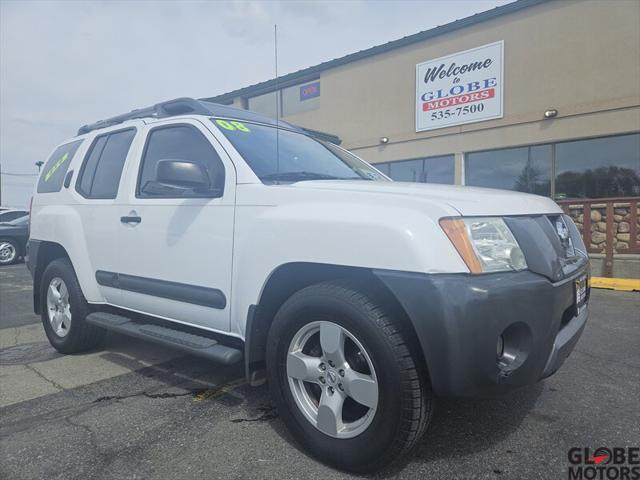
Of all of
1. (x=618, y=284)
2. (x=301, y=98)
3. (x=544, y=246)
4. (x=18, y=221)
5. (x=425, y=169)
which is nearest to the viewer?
(x=544, y=246)

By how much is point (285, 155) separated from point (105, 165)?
1.75 meters

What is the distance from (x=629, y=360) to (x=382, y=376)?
292cm

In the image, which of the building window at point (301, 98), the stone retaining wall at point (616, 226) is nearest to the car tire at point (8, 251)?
the building window at point (301, 98)

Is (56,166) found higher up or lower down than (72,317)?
higher up

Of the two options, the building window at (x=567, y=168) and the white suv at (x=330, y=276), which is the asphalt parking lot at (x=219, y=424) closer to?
the white suv at (x=330, y=276)

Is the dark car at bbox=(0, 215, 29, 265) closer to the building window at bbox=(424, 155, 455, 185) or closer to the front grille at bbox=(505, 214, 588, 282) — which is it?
the building window at bbox=(424, 155, 455, 185)

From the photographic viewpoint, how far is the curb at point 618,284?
23.3ft

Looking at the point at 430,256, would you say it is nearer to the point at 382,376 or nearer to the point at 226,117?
the point at 382,376

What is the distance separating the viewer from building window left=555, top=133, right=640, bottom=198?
9336mm

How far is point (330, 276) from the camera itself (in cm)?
227

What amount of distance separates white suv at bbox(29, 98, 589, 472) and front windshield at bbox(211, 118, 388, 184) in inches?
0.6

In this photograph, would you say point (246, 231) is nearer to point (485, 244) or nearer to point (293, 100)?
point (485, 244)

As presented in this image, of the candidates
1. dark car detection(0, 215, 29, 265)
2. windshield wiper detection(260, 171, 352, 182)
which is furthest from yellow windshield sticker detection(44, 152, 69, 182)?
dark car detection(0, 215, 29, 265)

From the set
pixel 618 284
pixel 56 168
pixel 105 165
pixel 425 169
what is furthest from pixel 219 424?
pixel 425 169
